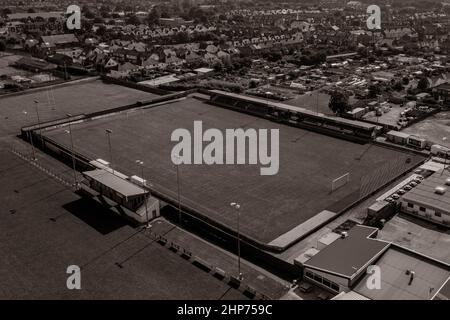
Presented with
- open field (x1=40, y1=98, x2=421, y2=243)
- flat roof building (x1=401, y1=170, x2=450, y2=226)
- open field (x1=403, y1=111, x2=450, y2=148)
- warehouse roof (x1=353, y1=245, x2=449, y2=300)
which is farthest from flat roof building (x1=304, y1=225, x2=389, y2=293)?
open field (x1=403, y1=111, x2=450, y2=148)

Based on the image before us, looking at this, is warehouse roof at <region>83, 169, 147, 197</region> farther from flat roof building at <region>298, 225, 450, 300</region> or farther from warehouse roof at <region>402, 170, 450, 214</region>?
warehouse roof at <region>402, 170, 450, 214</region>

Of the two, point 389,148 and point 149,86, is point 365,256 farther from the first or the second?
point 149,86

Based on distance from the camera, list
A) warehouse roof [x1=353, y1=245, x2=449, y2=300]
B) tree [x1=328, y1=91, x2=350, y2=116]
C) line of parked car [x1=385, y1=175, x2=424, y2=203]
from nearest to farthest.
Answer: warehouse roof [x1=353, y1=245, x2=449, y2=300] → line of parked car [x1=385, y1=175, x2=424, y2=203] → tree [x1=328, y1=91, x2=350, y2=116]

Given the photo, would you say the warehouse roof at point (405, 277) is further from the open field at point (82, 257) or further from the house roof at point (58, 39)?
the house roof at point (58, 39)

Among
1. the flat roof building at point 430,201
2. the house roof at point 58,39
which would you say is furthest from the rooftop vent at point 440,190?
the house roof at point 58,39

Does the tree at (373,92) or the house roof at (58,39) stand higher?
the house roof at (58,39)

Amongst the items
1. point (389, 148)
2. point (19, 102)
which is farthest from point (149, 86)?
point (389, 148)
